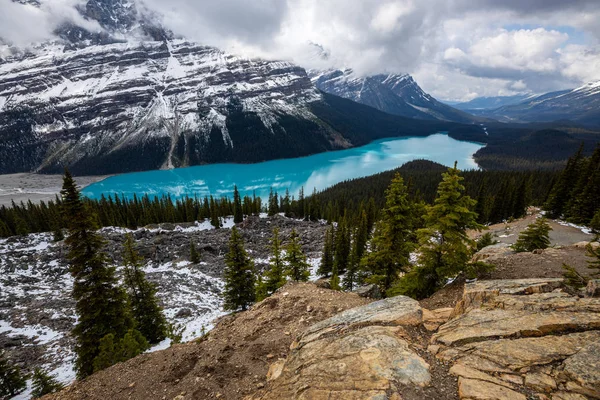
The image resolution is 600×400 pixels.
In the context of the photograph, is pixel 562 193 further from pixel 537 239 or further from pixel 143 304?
pixel 143 304

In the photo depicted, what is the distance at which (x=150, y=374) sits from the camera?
10.5m

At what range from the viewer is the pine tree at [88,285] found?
634 inches

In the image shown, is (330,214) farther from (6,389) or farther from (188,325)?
(6,389)

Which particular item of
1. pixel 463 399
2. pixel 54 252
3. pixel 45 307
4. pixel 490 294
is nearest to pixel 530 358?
pixel 463 399

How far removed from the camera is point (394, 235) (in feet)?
57.7

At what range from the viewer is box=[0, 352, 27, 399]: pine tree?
59.4ft

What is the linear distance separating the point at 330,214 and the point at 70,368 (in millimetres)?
65500

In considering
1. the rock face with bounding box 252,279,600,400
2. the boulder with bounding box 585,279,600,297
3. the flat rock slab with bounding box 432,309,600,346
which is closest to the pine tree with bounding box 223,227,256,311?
the rock face with bounding box 252,279,600,400

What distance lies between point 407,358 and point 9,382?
26.4 meters

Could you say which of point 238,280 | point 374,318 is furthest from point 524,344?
point 238,280

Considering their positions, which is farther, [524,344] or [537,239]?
[537,239]

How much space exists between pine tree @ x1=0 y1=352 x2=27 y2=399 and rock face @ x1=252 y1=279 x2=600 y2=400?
2168 centimetres

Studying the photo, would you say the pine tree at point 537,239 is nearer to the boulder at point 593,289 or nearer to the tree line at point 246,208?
the boulder at point 593,289

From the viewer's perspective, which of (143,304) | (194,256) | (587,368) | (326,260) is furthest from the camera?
(194,256)
